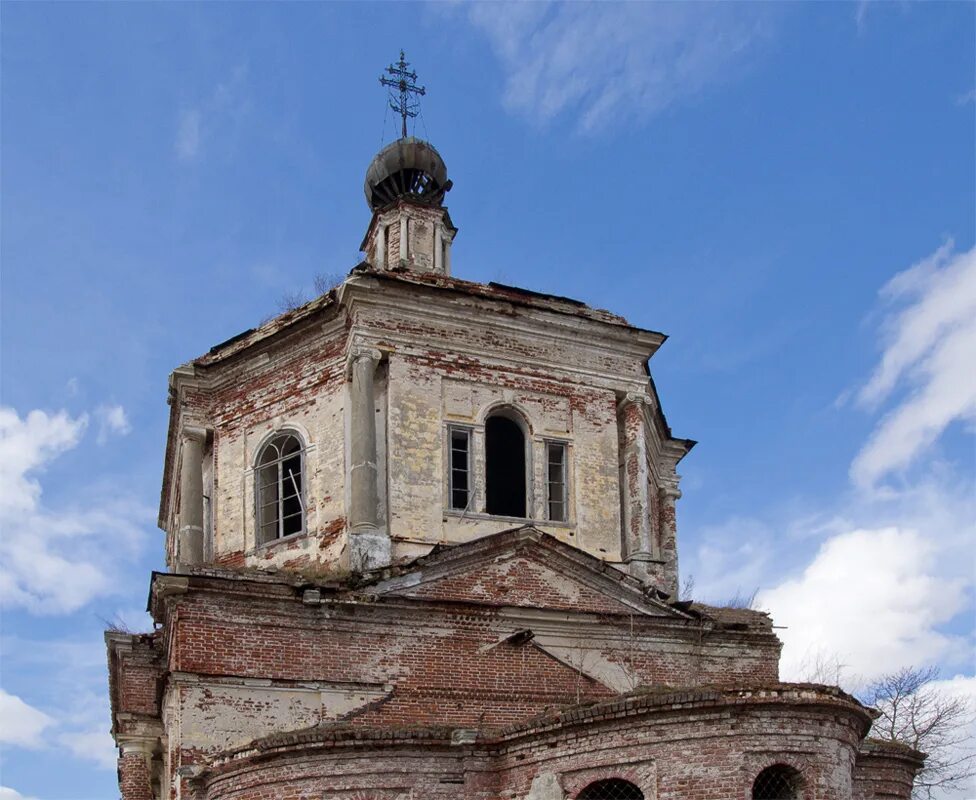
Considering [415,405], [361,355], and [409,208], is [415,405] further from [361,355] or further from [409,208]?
[409,208]

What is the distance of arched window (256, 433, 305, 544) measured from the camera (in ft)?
59.1

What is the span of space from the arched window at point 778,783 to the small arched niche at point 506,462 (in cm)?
664

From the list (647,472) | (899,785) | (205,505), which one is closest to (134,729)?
(205,505)

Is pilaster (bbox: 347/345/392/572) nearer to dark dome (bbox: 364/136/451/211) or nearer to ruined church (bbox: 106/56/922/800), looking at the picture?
ruined church (bbox: 106/56/922/800)

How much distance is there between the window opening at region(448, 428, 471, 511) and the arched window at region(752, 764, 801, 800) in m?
6.35

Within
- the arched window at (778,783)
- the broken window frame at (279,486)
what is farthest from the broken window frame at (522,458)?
the arched window at (778,783)

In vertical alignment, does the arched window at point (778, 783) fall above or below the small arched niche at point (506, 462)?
below

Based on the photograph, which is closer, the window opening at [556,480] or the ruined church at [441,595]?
the ruined church at [441,595]

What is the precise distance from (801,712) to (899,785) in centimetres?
401

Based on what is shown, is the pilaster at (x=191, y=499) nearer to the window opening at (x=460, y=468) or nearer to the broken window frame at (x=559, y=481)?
the window opening at (x=460, y=468)

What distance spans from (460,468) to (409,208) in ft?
19.4

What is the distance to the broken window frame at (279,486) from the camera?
1797 cm

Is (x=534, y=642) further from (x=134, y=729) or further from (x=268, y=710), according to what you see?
(x=134, y=729)

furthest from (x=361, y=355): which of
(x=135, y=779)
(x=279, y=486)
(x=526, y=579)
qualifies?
(x=135, y=779)
